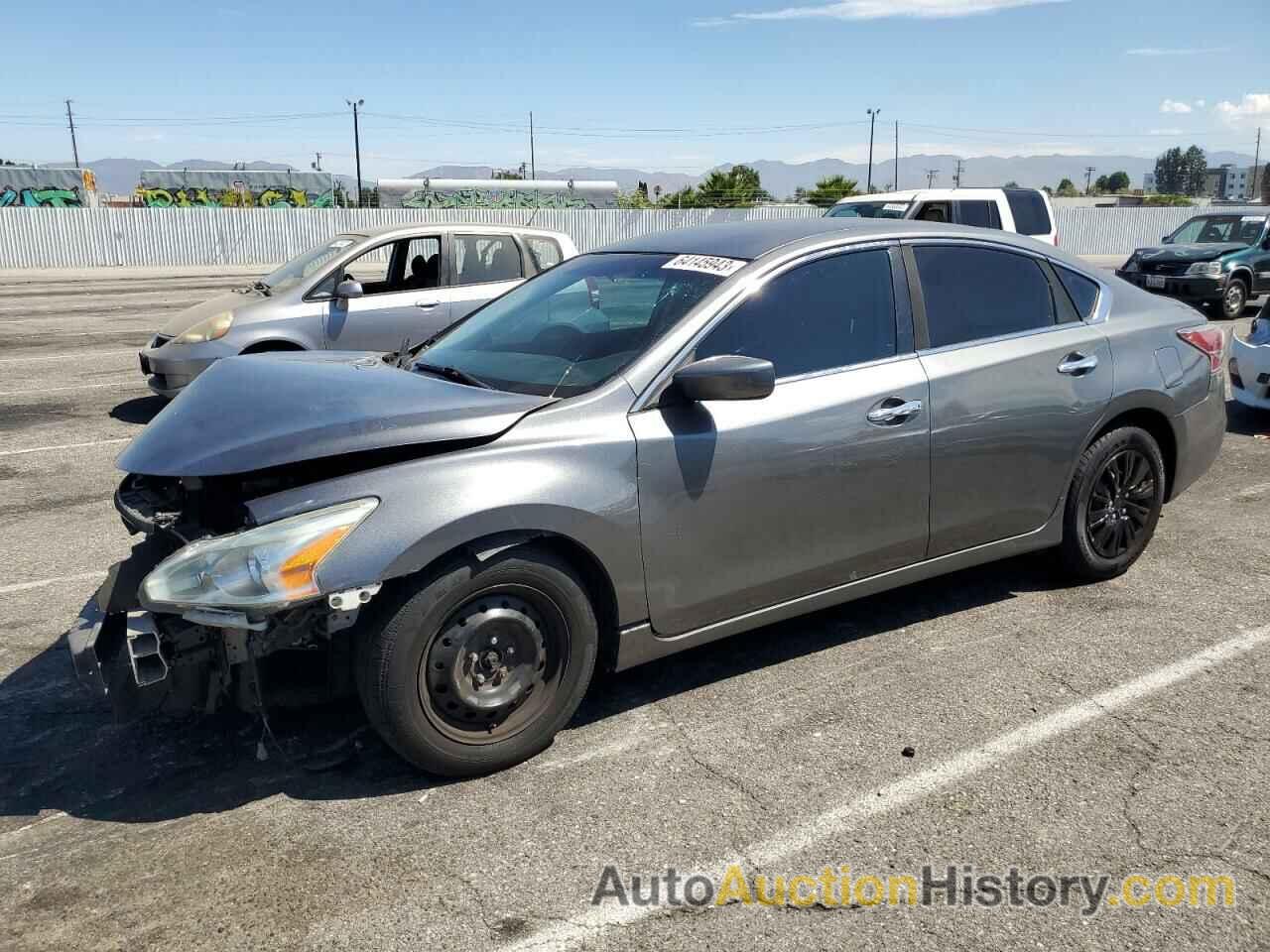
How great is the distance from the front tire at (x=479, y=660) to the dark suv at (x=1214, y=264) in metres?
16.6

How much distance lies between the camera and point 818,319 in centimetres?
420

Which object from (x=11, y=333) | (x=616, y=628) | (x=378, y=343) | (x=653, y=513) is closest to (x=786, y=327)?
(x=653, y=513)

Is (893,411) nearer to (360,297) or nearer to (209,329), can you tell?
(360,297)

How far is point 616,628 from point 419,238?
6824 mm

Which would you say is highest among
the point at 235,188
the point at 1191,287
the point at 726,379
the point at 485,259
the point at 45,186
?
the point at 45,186

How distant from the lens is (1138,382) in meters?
5.01

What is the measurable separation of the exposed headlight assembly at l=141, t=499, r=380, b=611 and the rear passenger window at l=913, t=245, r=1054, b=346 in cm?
253

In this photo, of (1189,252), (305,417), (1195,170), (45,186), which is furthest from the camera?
(1195,170)

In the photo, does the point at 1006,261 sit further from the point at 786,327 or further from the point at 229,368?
the point at 229,368

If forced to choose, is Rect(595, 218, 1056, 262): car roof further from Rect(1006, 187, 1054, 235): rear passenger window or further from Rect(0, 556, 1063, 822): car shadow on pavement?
Rect(1006, 187, 1054, 235): rear passenger window

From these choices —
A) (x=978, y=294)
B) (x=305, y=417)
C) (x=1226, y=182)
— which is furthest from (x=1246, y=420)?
(x=1226, y=182)

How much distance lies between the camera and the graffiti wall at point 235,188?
5209cm

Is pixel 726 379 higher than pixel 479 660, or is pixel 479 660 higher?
pixel 726 379

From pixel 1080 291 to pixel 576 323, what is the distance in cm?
247
